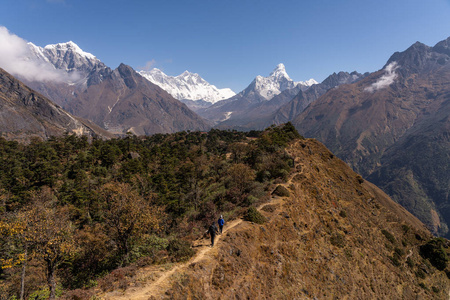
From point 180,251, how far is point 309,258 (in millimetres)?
21582

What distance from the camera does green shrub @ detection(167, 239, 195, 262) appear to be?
20.4 m

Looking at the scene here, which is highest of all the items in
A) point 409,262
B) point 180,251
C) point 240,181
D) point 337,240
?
point 240,181

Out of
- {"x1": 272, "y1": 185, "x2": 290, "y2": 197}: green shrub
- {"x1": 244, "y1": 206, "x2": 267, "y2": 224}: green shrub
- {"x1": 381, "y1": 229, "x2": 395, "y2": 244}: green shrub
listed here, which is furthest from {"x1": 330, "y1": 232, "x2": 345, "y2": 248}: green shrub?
{"x1": 381, "y1": 229, "x2": 395, "y2": 244}: green shrub

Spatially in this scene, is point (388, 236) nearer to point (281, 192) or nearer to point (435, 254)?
point (435, 254)

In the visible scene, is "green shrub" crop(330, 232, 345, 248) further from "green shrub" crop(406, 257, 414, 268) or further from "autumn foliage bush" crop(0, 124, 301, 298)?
"green shrub" crop(406, 257, 414, 268)

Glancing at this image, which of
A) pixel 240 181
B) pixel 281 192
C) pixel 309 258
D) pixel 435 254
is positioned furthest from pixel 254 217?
pixel 435 254

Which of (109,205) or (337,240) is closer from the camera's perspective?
(109,205)

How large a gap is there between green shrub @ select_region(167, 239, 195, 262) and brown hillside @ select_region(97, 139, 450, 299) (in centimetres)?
93

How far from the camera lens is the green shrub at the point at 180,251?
20362 mm

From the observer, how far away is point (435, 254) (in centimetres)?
5497

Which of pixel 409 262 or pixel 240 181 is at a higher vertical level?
pixel 240 181

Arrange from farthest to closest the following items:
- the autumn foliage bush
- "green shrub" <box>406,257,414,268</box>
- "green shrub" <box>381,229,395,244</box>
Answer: "green shrub" <box>381,229,395,244</box>
"green shrub" <box>406,257,414,268</box>
the autumn foliage bush

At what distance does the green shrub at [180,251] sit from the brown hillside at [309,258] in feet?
3.04

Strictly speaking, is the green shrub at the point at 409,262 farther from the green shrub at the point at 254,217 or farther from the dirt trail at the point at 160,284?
the dirt trail at the point at 160,284
